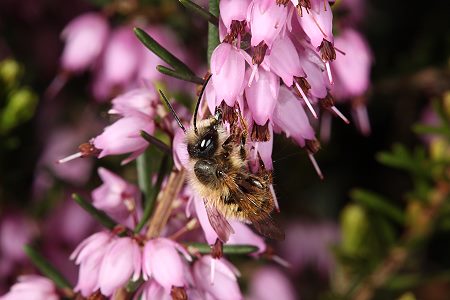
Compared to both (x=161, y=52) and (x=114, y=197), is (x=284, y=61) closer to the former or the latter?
(x=161, y=52)

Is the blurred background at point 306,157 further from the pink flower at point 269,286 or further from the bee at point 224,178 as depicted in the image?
the bee at point 224,178

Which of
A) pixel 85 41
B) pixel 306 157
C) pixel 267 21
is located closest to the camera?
pixel 267 21

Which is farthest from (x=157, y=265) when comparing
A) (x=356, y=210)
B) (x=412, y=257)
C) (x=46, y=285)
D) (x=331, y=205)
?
(x=331, y=205)

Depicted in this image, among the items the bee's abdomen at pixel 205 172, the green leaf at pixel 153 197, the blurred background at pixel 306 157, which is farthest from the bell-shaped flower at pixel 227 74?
the blurred background at pixel 306 157

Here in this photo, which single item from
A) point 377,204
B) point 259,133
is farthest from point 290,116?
point 377,204

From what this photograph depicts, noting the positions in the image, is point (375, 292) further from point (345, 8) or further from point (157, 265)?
point (157, 265)

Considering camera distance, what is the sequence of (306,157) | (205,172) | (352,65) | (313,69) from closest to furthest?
(313,69), (205,172), (352,65), (306,157)

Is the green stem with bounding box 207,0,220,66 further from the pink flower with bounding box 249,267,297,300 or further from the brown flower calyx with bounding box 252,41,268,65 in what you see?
the pink flower with bounding box 249,267,297,300
